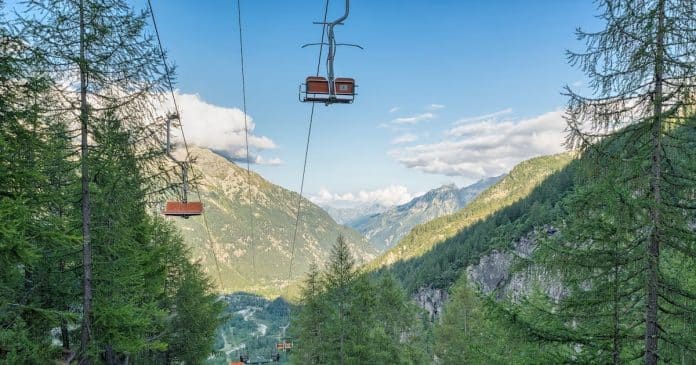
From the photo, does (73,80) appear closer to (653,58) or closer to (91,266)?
(91,266)

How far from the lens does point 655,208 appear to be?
7.37 meters

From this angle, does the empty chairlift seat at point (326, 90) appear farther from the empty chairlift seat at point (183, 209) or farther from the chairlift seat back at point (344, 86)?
the empty chairlift seat at point (183, 209)

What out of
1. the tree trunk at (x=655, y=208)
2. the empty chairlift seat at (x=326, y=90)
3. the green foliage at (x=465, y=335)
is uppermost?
the empty chairlift seat at (x=326, y=90)

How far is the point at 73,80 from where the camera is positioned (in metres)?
9.19

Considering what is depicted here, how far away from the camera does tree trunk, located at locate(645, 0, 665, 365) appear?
7.25 meters

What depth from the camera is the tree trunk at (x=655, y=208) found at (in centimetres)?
725

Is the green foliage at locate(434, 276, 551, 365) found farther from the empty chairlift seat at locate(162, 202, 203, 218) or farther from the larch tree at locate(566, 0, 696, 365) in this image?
the empty chairlift seat at locate(162, 202, 203, 218)

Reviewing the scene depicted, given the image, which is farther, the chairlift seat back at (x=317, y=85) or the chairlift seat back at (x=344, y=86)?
the chairlift seat back at (x=344, y=86)

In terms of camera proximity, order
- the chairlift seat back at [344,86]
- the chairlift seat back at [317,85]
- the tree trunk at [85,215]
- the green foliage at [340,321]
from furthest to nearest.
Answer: the green foliage at [340,321] → the chairlift seat back at [344,86] → the chairlift seat back at [317,85] → the tree trunk at [85,215]

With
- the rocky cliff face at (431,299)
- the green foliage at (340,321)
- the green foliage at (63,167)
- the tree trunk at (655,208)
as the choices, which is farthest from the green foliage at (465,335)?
the rocky cliff face at (431,299)

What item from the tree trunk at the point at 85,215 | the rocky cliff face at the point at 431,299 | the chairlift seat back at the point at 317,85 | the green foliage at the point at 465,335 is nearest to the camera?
the tree trunk at the point at 85,215

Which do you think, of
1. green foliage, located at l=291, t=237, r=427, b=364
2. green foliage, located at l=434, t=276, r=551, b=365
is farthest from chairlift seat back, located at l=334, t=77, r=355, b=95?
green foliage, located at l=291, t=237, r=427, b=364

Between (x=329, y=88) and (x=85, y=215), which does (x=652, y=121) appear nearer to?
(x=329, y=88)

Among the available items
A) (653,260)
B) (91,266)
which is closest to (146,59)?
(91,266)
